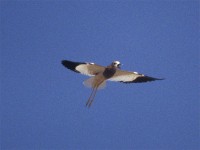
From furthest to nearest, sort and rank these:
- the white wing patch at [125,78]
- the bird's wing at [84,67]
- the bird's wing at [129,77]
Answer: the white wing patch at [125,78] → the bird's wing at [129,77] → the bird's wing at [84,67]

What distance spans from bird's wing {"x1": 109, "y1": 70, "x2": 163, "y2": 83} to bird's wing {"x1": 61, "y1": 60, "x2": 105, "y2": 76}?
0.57m

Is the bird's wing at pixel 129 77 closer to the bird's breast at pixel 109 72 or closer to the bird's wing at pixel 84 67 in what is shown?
the bird's breast at pixel 109 72

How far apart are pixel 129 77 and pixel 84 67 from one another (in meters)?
1.48

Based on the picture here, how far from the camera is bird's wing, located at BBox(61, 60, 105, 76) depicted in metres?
12.2

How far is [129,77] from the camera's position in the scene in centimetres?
1342

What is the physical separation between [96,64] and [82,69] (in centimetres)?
62

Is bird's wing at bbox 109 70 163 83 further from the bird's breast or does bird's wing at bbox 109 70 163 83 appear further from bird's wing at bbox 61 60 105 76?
bird's wing at bbox 61 60 105 76

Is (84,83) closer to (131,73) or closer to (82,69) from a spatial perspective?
(82,69)

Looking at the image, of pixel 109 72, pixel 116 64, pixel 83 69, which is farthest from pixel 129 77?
pixel 83 69

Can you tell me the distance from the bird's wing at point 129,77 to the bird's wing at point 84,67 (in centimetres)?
57

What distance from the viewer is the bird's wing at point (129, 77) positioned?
42.9 ft

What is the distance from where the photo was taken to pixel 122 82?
1331 cm

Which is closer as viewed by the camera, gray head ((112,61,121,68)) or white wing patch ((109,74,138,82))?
gray head ((112,61,121,68))

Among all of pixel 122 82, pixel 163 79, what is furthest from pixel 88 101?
pixel 163 79
